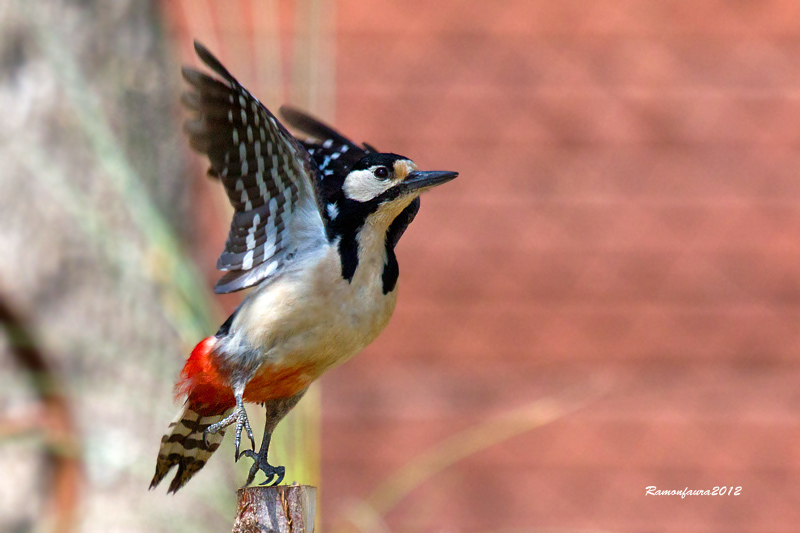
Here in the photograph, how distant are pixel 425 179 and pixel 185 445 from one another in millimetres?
808

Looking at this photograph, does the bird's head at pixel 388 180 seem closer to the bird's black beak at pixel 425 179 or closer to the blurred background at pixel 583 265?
the bird's black beak at pixel 425 179

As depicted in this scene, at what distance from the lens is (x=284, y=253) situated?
1.99 m

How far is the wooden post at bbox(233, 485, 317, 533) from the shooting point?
1844 millimetres

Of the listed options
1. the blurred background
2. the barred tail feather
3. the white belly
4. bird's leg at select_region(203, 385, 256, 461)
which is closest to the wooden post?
bird's leg at select_region(203, 385, 256, 461)

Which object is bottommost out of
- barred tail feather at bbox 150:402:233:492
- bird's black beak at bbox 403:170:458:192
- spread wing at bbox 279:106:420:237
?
barred tail feather at bbox 150:402:233:492

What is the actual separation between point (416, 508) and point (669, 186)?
65.4 inches

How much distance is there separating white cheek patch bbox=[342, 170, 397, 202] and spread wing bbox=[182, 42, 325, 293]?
0.27ft

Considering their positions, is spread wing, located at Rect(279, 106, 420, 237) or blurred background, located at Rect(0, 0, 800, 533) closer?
spread wing, located at Rect(279, 106, 420, 237)

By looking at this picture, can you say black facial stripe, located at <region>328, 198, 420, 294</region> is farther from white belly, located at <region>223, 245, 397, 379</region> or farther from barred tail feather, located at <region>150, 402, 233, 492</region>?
barred tail feather, located at <region>150, 402, 233, 492</region>

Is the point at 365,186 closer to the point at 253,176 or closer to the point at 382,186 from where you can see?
the point at 382,186

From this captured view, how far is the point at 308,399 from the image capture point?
2.70m

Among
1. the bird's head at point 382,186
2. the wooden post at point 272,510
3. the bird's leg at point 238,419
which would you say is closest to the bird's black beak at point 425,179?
the bird's head at point 382,186

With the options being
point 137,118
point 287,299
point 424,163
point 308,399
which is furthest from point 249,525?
point 424,163

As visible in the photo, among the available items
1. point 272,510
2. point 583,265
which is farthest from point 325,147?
point 583,265
